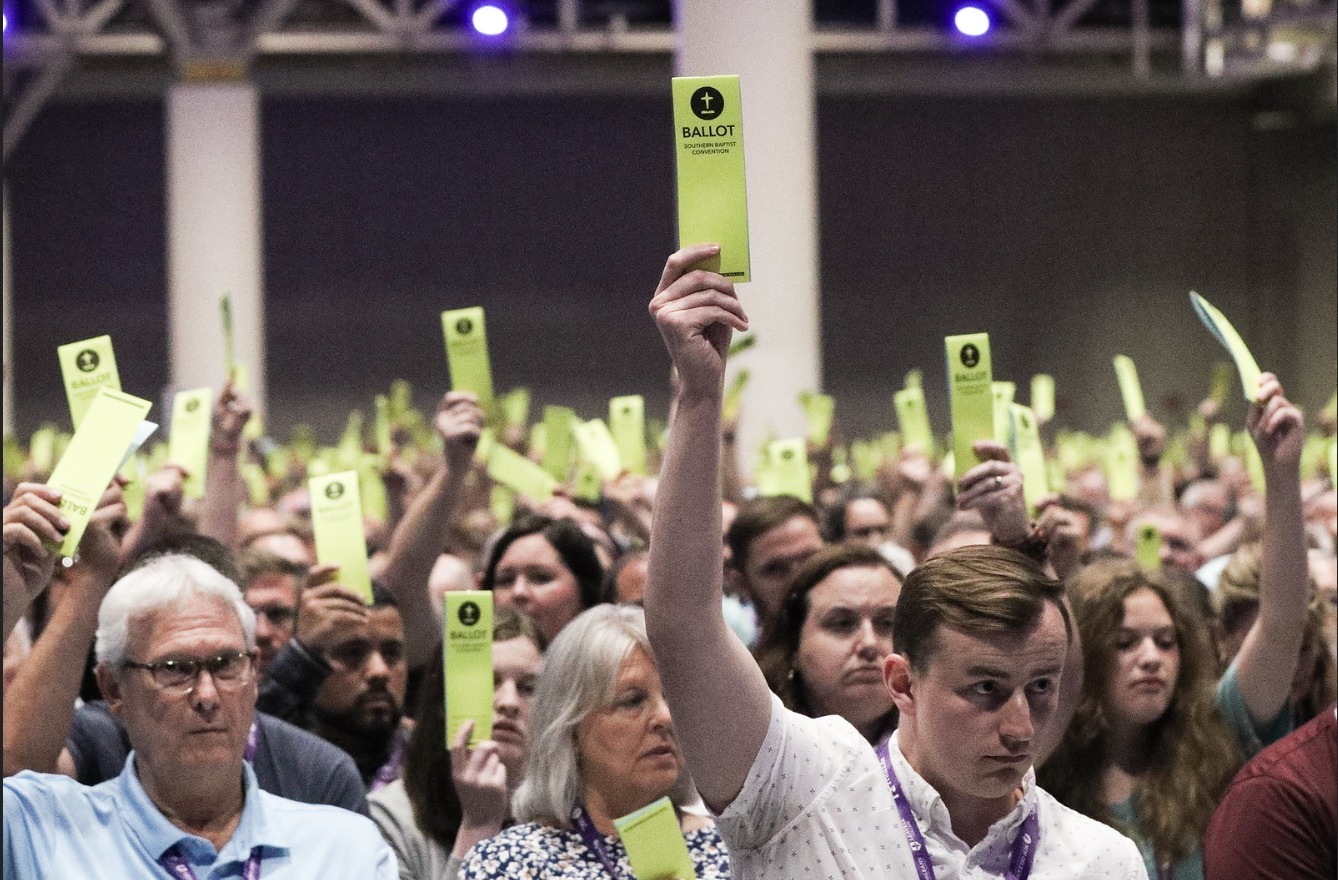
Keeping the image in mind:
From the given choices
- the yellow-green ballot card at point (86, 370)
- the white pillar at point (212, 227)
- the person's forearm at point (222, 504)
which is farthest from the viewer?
the white pillar at point (212, 227)

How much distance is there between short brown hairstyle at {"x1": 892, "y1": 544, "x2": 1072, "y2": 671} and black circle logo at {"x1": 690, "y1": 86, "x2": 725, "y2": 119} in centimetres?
65

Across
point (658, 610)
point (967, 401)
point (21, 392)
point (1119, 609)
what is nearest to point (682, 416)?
point (658, 610)

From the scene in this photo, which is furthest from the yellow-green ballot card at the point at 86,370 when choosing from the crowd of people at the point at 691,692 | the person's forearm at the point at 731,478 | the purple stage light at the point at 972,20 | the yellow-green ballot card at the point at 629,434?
the purple stage light at the point at 972,20

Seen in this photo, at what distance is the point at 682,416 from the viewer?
213cm

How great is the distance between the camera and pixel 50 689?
3195 millimetres

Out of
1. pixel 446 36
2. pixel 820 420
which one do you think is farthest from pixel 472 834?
pixel 446 36

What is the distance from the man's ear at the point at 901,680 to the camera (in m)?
2.42

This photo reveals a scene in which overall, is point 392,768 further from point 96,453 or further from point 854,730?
point 854,730

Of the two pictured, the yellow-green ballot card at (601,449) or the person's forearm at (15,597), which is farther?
the yellow-green ballot card at (601,449)

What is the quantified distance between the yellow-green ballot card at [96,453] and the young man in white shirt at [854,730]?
107 centimetres

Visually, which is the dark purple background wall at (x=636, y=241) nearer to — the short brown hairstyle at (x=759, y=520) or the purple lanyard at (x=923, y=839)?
the short brown hairstyle at (x=759, y=520)

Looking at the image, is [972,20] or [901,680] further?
[972,20]

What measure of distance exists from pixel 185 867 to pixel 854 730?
116 cm

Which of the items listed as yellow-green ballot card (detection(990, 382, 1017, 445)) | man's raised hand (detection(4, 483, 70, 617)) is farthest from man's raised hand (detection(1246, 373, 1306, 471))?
man's raised hand (detection(4, 483, 70, 617))
